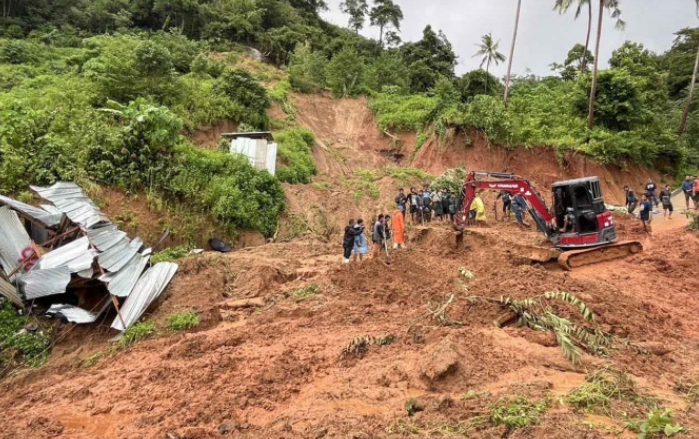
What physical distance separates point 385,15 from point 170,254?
45806mm

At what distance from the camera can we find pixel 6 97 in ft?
48.2

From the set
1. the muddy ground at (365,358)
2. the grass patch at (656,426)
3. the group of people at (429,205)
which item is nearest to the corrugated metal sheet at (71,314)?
the muddy ground at (365,358)

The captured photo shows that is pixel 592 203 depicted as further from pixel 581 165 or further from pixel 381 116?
pixel 381 116

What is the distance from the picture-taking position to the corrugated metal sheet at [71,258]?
→ 8438 millimetres

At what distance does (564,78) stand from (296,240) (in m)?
29.9

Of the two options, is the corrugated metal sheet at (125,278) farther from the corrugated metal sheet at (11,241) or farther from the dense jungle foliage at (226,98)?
the dense jungle foliage at (226,98)

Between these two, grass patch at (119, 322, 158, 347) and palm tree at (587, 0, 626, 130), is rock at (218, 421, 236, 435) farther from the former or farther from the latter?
palm tree at (587, 0, 626, 130)

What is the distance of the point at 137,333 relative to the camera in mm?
8117

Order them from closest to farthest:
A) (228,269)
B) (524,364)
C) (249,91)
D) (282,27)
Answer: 1. (524,364)
2. (228,269)
3. (249,91)
4. (282,27)

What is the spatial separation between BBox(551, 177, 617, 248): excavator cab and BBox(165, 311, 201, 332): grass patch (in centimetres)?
913

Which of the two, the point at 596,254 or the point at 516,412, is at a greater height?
the point at 596,254

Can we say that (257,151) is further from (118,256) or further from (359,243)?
(118,256)

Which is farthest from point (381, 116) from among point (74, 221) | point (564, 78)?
point (74, 221)

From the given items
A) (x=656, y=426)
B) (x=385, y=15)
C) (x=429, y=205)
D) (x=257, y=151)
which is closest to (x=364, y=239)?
(x=429, y=205)
